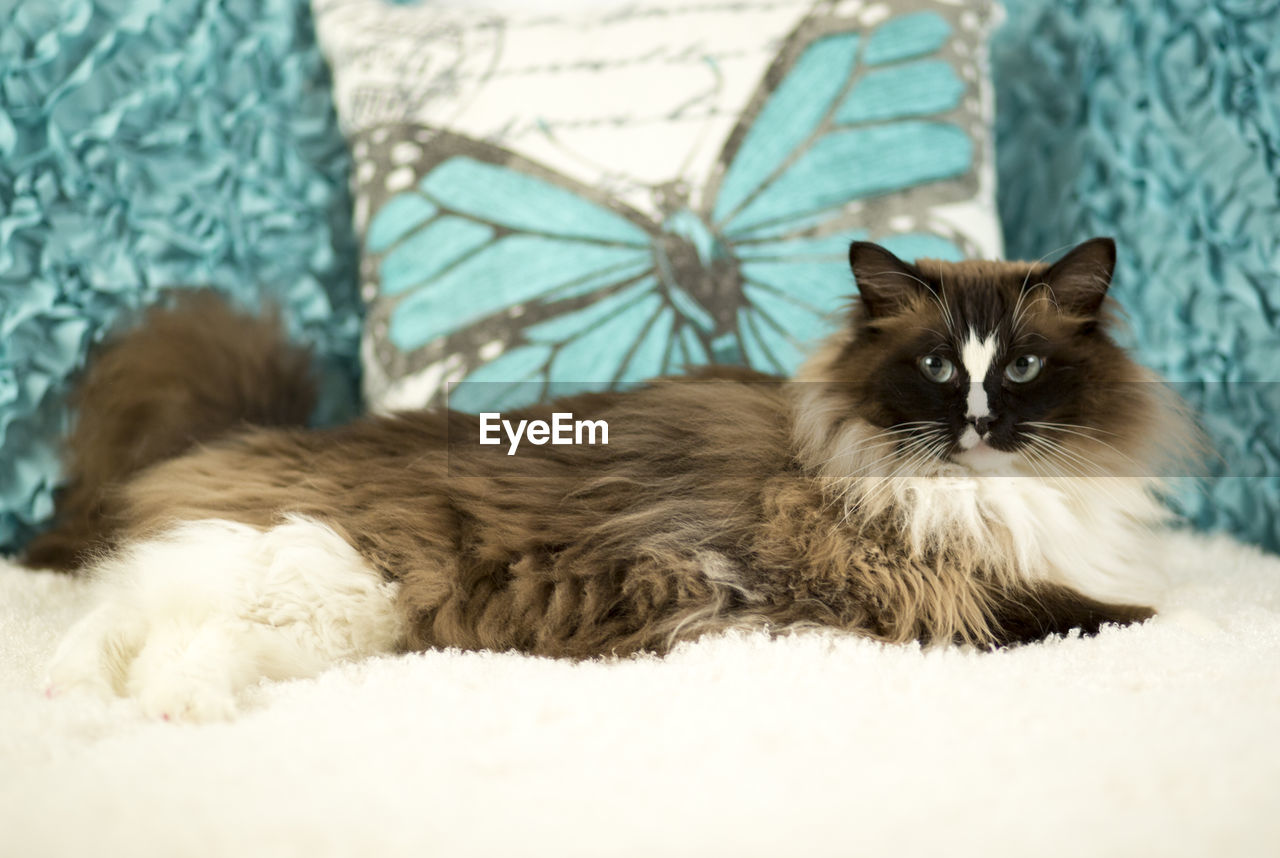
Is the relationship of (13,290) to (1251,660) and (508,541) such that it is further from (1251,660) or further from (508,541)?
(1251,660)

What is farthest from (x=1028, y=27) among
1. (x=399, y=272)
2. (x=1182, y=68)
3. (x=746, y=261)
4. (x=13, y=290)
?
(x=13, y=290)

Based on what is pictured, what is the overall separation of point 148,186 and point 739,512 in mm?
1463

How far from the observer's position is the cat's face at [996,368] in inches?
50.1

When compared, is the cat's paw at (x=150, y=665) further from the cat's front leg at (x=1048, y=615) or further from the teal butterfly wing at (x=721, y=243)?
the cat's front leg at (x=1048, y=615)

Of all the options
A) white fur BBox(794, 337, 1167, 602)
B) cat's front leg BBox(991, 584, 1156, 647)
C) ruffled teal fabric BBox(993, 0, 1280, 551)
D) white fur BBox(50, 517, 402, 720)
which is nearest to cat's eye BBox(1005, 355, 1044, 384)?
white fur BBox(794, 337, 1167, 602)

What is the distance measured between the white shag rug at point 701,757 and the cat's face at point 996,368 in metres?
0.29

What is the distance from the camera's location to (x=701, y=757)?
837 mm

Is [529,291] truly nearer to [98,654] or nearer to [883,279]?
[883,279]

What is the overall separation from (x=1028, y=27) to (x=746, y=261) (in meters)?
1.02

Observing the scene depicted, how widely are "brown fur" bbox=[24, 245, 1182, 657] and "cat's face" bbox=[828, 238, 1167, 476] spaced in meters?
0.03

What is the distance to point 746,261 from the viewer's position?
1784 mm

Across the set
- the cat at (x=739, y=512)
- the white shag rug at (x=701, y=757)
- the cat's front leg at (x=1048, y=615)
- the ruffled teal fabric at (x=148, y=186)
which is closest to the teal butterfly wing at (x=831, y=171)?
the cat at (x=739, y=512)

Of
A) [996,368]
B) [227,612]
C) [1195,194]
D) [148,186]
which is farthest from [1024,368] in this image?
[148,186]

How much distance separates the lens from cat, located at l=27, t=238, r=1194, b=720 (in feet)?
4.03
